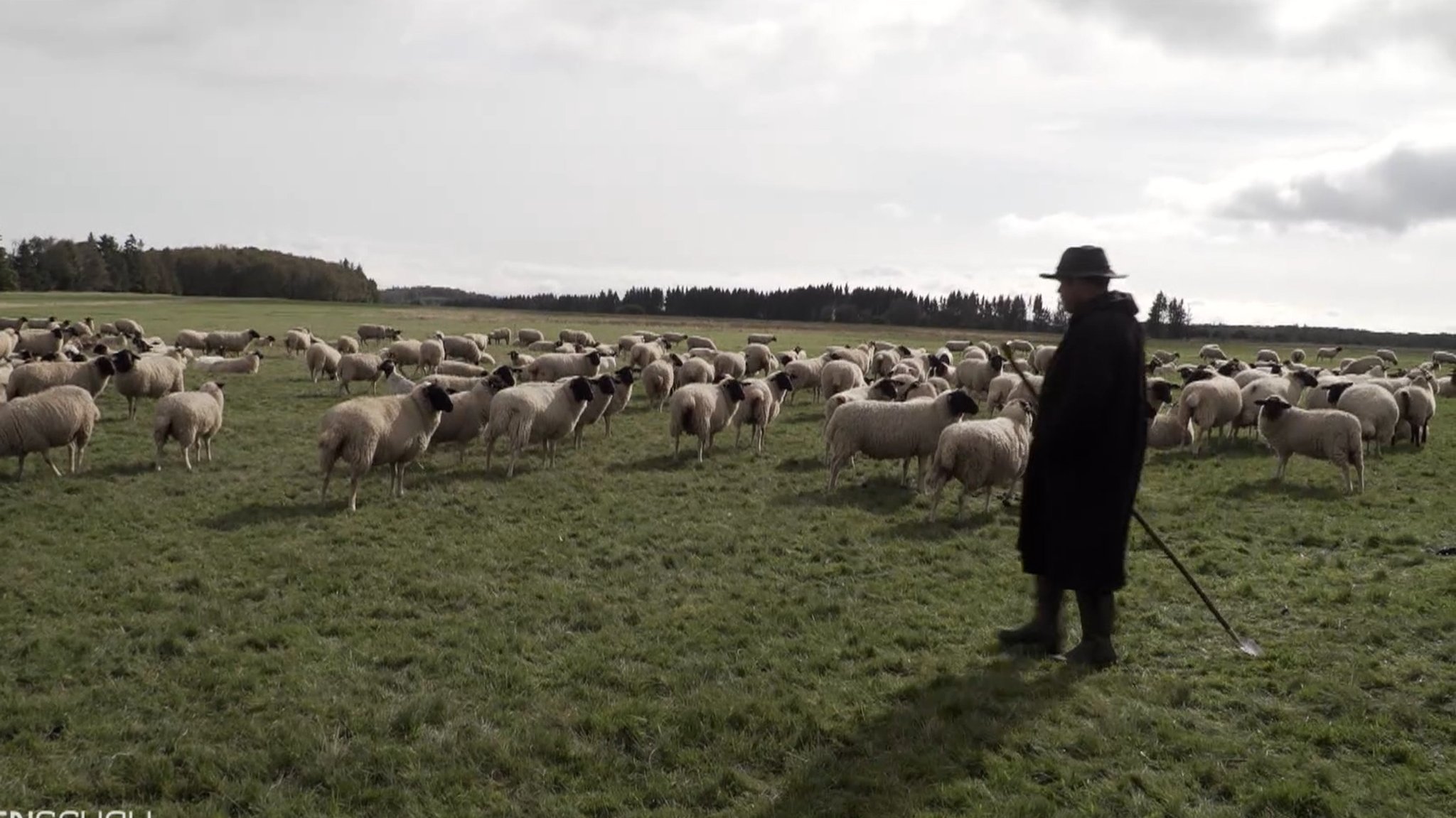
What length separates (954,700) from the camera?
19.2 feet

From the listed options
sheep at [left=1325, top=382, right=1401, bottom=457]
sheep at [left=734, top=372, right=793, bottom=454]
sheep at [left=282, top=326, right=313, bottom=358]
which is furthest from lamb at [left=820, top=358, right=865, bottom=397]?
sheep at [left=282, top=326, right=313, bottom=358]

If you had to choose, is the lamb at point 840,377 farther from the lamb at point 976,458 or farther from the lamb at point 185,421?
the lamb at point 185,421

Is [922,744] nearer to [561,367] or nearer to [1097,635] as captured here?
[1097,635]

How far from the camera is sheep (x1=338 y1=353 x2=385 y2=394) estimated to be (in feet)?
80.0

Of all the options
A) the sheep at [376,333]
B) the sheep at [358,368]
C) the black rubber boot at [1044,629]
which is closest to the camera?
the black rubber boot at [1044,629]

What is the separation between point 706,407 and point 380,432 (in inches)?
256

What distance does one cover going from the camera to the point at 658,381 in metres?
23.5

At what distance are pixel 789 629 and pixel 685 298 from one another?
14367 cm

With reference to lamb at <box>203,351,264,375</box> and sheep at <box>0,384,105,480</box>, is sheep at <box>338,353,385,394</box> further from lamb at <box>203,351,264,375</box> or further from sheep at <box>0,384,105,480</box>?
sheep at <box>0,384,105,480</box>

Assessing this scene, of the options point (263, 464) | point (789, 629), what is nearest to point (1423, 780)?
point (789, 629)

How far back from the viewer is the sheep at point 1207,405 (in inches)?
709

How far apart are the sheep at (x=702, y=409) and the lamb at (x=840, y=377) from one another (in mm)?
6653

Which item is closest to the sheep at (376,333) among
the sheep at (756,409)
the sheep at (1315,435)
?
the sheep at (756,409)

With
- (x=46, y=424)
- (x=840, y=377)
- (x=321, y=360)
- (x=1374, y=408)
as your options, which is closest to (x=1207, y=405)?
(x=1374, y=408)
